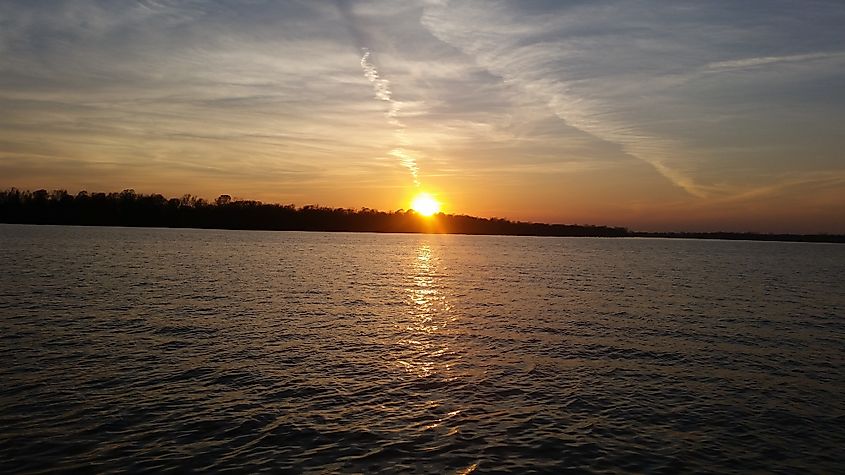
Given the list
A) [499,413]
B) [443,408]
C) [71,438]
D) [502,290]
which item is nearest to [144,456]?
[71,438]

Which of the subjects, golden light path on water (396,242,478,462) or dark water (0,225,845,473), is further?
golden light path on water (396,242,478,462)

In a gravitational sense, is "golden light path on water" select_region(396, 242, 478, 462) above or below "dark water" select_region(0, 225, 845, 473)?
below

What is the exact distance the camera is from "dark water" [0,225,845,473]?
17766mm

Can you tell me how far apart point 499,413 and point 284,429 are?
8.52m

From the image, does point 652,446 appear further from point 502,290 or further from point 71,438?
point 502,290

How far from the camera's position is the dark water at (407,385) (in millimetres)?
17766

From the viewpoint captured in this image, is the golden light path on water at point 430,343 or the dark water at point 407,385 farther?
the golden light path on water at point 430,343

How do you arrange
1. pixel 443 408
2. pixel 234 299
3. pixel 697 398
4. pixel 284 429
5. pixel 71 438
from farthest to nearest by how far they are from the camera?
1. pixel 234 299
2. pixel 697 398
3. pixel 443 408
4. pixel 284 429
5. pixel 71 438

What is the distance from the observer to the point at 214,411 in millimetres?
21203

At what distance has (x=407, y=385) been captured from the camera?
25.9 m

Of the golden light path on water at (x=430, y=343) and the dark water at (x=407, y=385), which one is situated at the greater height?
the dark water at (x=407, y=385)

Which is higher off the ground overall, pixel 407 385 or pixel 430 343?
pixel 407 385

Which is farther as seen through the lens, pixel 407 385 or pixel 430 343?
pixel 430 343

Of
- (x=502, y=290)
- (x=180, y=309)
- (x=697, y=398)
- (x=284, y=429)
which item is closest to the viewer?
(x=284, y=429)
